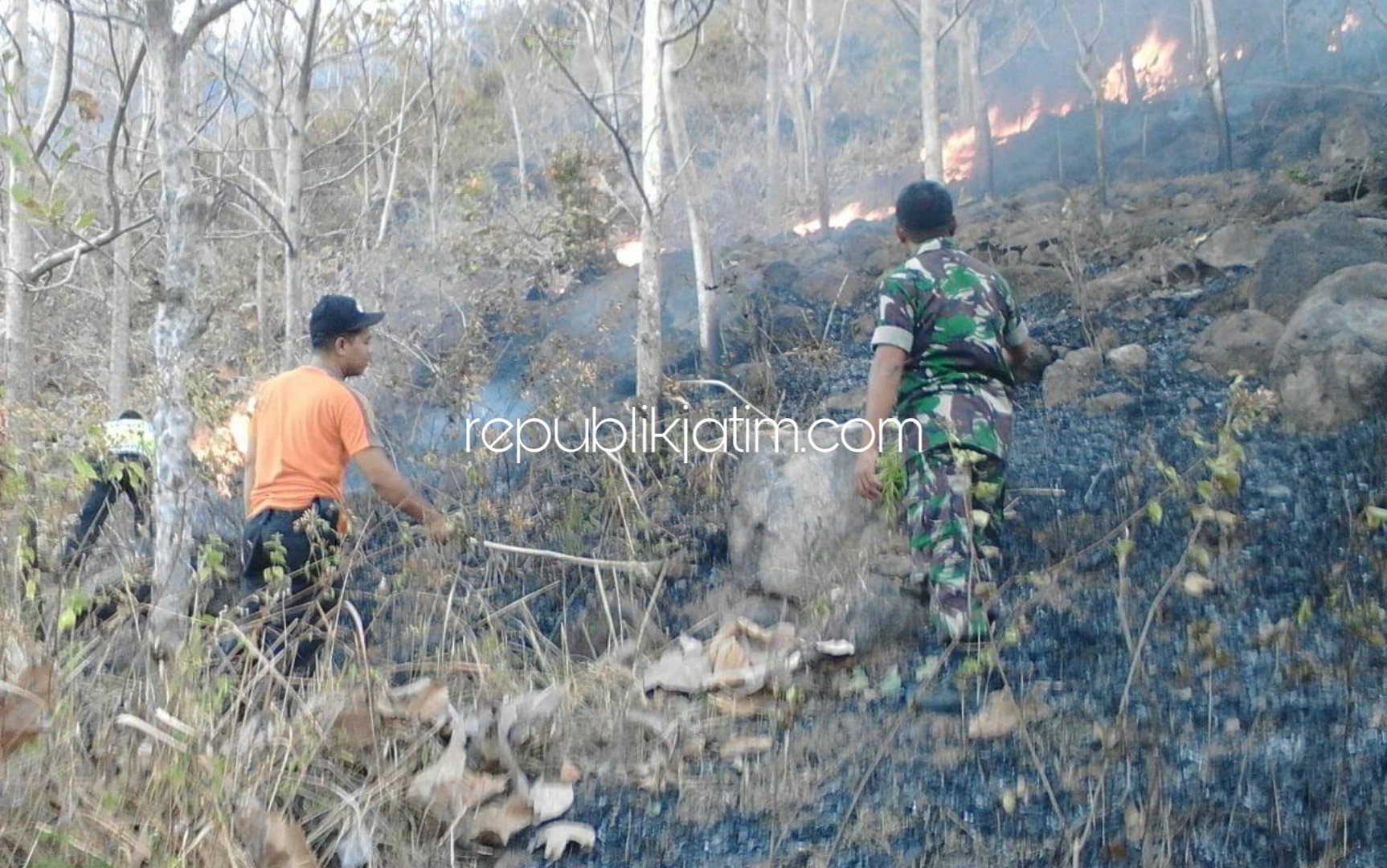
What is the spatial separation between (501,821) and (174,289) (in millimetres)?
2231

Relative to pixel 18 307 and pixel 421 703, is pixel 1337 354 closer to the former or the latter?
pixel 421 703

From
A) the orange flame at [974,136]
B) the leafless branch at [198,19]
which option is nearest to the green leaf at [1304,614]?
the leafless branch at [198,19]

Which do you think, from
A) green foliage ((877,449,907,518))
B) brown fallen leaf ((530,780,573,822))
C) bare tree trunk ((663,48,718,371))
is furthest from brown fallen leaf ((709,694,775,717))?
bare tree trunk ((663,48,718,371))

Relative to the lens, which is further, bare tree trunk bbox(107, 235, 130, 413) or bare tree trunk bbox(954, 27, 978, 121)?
bare tree trunk bbox(954, 27, 978, 121)

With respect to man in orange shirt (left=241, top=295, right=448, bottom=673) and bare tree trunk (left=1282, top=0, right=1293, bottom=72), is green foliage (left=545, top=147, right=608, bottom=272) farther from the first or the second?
bare tree trunk (left=1282, top=0, right=1293, bottom=72)

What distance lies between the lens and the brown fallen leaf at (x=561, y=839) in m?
2.56

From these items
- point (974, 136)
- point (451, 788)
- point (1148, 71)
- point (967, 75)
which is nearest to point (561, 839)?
point (451, 788)

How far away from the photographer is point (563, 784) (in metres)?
2.83

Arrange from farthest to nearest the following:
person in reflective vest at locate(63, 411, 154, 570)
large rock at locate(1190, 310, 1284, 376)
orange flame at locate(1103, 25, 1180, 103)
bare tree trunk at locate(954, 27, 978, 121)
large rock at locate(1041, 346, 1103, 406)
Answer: orange flame at locate(1103, 25, 1180, 103) → bare tree trunk at locate(954, 27, 978, 121) → large rock at locate(1041, 346, 1103, 406) → large rock at locate(1190, 310, 1284, 376) → person in reflective vest at locate(63, 411, 154, 570)

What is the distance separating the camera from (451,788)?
2656 mm

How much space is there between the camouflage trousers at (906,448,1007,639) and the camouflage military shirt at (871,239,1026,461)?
68mm

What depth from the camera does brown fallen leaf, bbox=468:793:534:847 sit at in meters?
2.60

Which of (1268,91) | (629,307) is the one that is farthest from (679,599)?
(1268,91)

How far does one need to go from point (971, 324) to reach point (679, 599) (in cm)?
188
